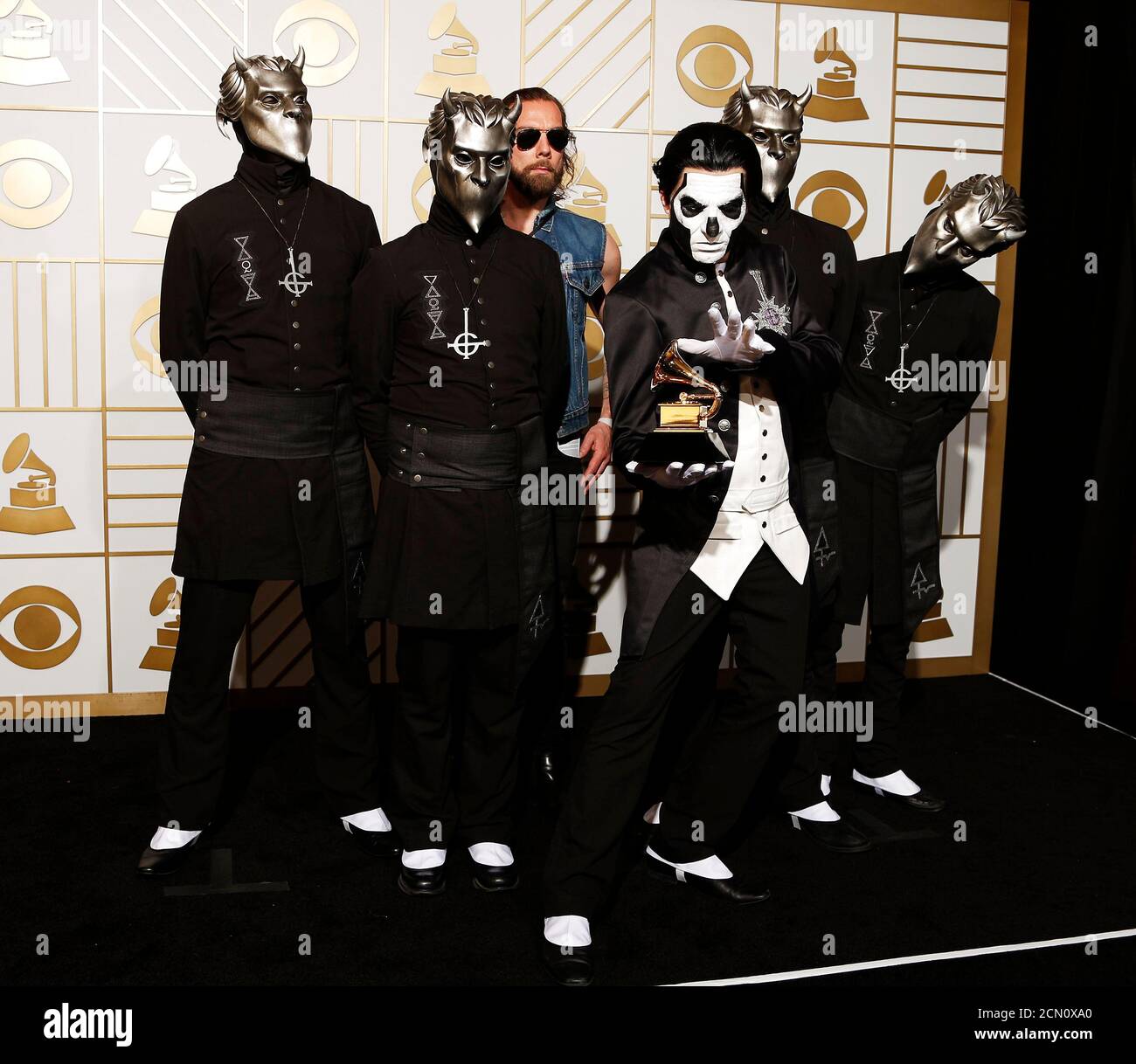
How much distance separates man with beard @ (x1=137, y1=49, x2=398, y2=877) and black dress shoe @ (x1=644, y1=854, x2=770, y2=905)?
1099 mm

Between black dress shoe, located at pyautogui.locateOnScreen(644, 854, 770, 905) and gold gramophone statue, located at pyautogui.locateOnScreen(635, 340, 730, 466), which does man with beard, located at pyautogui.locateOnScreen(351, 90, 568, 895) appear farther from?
gold gramophone statue, located at pyautogui.locateOnScreen(635, 340, 730, 466)

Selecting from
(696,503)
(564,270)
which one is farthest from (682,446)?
(564,270)

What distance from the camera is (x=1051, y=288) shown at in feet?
15.5

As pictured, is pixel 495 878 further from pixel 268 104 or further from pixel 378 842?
pixel 268 104

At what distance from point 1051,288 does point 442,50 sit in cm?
240

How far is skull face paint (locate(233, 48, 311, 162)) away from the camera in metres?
2.96

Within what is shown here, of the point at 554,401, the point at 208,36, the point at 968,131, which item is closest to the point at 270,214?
the point at 554,401

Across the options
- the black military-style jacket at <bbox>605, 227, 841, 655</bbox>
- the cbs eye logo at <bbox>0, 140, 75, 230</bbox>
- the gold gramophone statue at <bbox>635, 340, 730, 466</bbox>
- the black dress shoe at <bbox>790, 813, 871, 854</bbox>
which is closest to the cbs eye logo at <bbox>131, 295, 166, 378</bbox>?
the cbs eye logo at <bbox>0, 140, 75, 230</bbox>

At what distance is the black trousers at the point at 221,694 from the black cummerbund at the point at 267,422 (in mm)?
334

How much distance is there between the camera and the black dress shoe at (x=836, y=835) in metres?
3.34

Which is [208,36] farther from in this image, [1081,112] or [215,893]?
[1081,112]

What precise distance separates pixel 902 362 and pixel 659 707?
1381mm

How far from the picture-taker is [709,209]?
259 cm

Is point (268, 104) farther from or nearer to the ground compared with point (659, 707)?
farther from the ground
